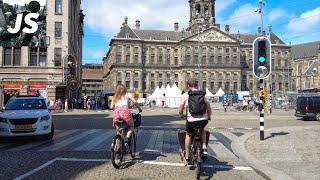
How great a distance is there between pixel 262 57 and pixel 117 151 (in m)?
8.48

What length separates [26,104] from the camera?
1700cm

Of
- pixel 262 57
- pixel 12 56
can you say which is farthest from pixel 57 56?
pixel 262 57

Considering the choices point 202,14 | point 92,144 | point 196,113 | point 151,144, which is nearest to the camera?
point 196,113

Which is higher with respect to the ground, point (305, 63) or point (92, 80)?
point (305, 63)

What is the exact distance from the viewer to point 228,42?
464 feet

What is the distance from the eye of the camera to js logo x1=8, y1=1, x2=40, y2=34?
5428cm

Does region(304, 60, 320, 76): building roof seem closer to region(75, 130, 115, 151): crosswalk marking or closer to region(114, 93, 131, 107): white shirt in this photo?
region(75, 130, 115, 151): crosswalk marking

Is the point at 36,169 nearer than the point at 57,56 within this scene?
Yes

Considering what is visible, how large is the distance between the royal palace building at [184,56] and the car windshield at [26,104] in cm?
11687

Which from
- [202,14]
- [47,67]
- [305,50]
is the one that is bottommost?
[47,67]

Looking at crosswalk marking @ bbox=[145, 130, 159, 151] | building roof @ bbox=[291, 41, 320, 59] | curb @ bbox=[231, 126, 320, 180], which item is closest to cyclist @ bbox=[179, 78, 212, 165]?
curb @ bbox=[231, 126, 320, 180]

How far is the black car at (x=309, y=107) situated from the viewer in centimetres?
3231

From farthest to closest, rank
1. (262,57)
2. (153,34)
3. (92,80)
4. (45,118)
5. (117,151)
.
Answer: (92,80)
(153,34)
(262,57)
(45,118)
(117,151)

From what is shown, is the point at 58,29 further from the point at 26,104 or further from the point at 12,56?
the point at 26,104
